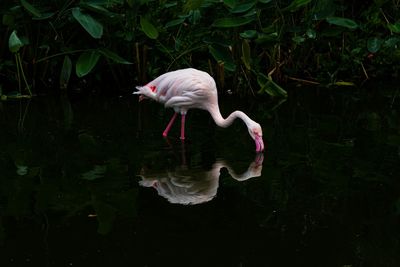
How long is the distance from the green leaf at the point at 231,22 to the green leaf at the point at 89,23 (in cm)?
141

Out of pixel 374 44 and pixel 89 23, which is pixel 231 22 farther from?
pixel 374 44

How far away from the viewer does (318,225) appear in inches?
200

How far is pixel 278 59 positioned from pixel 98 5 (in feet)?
8.48

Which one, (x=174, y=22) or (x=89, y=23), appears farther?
(x=174, y=22)

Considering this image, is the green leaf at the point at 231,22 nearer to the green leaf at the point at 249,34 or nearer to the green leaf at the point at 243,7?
the green leaf at the point at 243,7

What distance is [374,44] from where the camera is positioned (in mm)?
10836

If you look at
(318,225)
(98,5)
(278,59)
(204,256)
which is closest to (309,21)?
(278,59)

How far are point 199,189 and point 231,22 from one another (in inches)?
157

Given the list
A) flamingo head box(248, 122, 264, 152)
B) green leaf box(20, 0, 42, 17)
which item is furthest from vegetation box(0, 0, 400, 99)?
flamingo head box(248, 122, 264, 152)

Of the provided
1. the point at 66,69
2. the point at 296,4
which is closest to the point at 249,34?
the point at 296,4

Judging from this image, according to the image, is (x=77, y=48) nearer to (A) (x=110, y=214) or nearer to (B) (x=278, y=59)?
(B) (x=278, y=59)

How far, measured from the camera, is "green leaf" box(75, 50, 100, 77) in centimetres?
966

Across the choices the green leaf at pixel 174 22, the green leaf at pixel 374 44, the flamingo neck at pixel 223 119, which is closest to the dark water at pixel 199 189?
the flamingo neck at pixel 223 119

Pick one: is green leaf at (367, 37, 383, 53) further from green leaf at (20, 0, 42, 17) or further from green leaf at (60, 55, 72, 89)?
green leaf at (20, 0, 42, 17)
